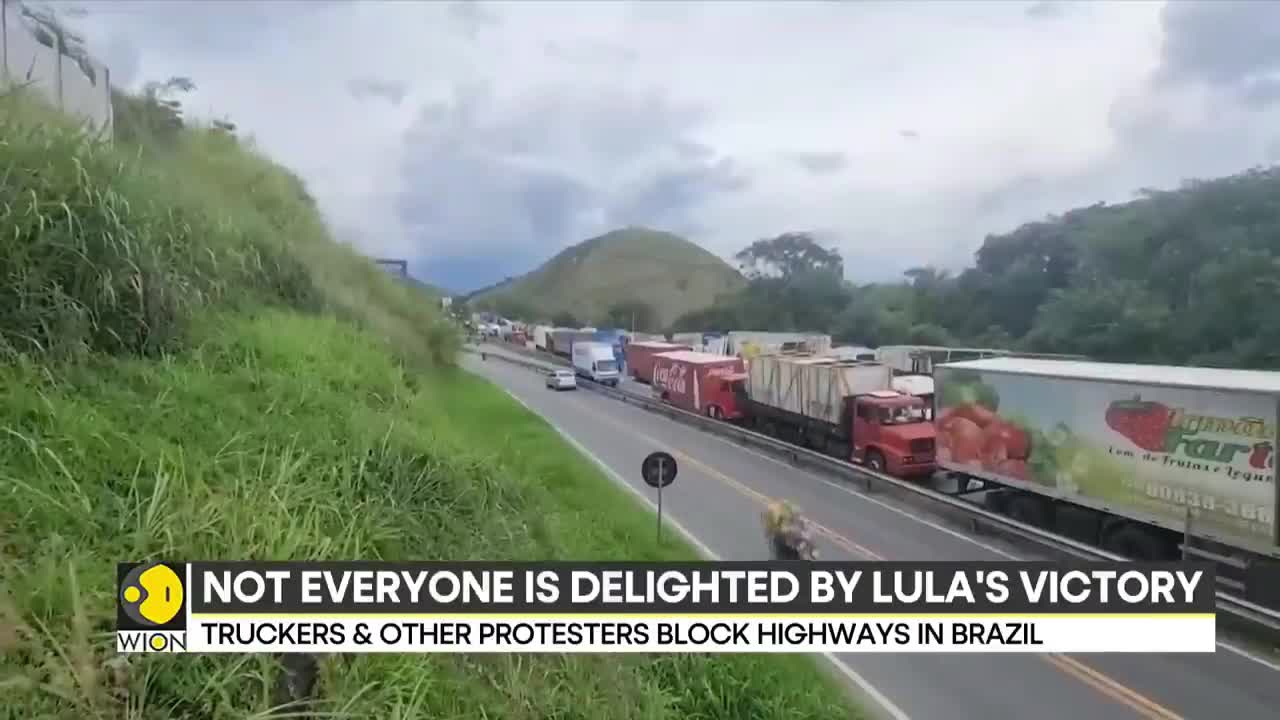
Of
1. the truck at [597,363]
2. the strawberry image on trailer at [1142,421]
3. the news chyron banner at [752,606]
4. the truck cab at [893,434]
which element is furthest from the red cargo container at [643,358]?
the news chyron banner at [752,606]

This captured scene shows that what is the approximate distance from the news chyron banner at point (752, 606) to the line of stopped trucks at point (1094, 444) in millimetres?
8144

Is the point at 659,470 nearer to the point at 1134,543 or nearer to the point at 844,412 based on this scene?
the point at 1134,543

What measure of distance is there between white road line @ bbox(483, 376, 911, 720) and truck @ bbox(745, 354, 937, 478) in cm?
584

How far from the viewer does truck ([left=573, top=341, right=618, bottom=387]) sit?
40750mm

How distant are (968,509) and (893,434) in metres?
4.29

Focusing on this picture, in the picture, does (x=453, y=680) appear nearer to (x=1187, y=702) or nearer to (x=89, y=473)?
(x=89, y=473)

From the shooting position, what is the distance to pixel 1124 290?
82.9ft

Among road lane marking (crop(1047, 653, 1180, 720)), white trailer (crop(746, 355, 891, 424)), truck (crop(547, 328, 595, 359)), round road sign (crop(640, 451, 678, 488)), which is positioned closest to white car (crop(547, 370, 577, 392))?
truck (crop(547, 328, 595, 359))

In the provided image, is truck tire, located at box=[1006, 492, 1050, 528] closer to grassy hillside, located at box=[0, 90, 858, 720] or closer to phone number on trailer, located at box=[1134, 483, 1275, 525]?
phone number on trailer, located at box=[1134, 483, 1275, 525]

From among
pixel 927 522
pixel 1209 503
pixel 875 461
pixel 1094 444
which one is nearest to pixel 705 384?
pixel 875 461

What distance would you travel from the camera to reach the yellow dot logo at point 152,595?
9.32 feet

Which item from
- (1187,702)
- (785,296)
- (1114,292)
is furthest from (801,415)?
(785,296)

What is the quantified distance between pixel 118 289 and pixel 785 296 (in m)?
53.5

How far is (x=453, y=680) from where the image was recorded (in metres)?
3.70
